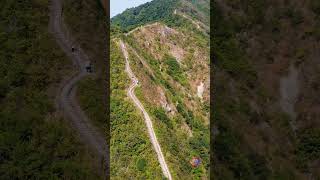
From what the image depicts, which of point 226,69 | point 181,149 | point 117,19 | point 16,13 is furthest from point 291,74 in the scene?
point 117,19

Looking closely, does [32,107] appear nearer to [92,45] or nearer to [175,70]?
[92,45]

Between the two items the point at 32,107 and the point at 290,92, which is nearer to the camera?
the point at 32,107

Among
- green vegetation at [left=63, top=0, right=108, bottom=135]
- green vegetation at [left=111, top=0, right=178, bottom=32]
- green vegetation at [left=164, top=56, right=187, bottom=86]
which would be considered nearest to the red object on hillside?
→ green vegetation at [left=63, top=0, right=108, bottom=135]

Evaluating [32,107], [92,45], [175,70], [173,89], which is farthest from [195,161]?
[175,70]

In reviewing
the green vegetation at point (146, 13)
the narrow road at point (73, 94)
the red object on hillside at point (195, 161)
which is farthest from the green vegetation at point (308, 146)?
the green vegetation at point (146, 13)

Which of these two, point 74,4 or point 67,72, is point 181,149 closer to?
point 67,72

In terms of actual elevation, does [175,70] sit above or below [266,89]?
above
